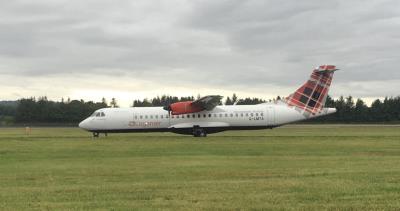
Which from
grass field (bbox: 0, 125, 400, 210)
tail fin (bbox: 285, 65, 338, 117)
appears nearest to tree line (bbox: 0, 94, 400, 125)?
tail fin (bbox: 285, 65, 338, 117)

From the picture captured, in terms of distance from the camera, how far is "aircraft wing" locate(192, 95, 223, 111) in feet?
140

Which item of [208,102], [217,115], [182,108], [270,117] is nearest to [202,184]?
[208,102]

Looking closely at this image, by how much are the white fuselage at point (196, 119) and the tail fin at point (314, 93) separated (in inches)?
25.8

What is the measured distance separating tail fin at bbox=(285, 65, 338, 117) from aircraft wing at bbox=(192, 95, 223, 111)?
21.5 ft

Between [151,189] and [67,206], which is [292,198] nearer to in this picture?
[151,189]

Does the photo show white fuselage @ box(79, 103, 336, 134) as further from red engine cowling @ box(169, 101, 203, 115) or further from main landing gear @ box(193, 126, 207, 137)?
red engine cowling @ box(169, 101, 203, 115)

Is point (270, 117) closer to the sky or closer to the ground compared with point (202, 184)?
closer to the sky

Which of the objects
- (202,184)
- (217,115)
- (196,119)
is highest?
(217,115)

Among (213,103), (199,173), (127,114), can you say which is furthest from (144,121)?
(199,173)

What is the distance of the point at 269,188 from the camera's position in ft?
38.1

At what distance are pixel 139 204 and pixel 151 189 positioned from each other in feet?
6.62

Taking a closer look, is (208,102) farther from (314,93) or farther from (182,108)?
(314,93)

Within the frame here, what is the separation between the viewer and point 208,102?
43562 millimetres

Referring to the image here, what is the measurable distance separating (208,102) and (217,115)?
194 cm
